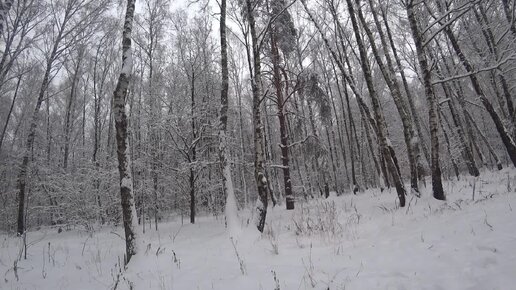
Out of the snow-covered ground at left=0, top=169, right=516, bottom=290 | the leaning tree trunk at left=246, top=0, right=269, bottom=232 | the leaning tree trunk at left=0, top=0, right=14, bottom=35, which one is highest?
the leaning tree trunk at left=0, top=0, right=14, bottom=35

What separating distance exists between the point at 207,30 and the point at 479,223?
1725 centimetres

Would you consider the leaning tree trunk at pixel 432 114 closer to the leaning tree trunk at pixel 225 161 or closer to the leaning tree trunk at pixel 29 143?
the leaning tree trunk at pixel 225 161

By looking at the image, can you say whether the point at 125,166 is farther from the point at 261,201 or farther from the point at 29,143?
the point at 29,143

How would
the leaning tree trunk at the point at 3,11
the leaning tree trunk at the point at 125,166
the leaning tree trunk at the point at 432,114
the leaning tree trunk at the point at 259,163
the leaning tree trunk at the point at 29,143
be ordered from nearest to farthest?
1. the leaning tree trunk at the point at 125,166
2. the leaning tree trunk at the point at 3,11
3. the leaning tree trunk at the point at 259,163
4. the leaning tree trunk at the point at 432,114
5. the leaning tree trunk at the point at 29,143

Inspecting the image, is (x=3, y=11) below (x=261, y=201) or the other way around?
the other way around

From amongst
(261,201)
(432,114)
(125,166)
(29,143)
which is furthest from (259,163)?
(29,143)

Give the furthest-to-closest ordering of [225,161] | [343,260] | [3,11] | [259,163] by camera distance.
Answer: [225,161] < [259,163] < [3,11] < [343,260]

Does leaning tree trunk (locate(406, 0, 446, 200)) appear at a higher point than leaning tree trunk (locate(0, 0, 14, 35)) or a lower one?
lower

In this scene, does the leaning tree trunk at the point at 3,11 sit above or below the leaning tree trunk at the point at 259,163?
above

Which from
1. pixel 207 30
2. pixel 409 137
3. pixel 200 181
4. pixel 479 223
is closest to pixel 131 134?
pixel 200 181

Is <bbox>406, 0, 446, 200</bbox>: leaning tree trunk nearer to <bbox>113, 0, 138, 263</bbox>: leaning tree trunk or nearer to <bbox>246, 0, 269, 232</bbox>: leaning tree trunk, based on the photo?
<bbox>246, 0, 269, 232</bbox>: leaning tree trunk

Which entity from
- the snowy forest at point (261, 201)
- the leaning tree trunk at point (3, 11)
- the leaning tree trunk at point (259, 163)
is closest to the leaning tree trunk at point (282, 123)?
the snowy forest at point (261, 201)

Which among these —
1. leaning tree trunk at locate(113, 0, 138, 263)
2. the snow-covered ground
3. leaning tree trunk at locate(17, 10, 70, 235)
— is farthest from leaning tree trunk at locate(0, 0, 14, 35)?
leaning tree trunk at locate(17, 10, 70, 235)

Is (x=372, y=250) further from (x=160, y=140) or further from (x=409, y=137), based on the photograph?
(x=160, y=140)
